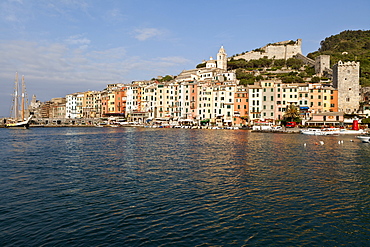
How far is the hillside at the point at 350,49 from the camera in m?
103

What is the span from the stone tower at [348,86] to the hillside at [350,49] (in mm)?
13937

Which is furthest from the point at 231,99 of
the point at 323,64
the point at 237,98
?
the point at 323,64

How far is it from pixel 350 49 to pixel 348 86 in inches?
3006

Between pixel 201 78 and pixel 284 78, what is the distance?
29756mm

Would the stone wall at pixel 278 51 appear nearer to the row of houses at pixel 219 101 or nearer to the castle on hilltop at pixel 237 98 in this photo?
the castle on hilltop at pixel 237 98

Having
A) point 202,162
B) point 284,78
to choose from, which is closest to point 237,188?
point 202,162

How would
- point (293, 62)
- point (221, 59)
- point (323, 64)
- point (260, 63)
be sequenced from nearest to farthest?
point (323, 64) < point (293, 62) < point (221, 59) < point (260, 63)

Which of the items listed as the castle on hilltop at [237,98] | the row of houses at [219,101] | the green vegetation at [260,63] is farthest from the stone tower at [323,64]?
→ the row of houses at [219,101]

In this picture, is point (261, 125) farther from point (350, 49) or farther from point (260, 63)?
point (350, 49)

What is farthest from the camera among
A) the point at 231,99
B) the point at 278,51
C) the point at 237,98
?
the point at 278,51

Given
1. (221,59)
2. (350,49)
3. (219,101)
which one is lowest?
(219,101)

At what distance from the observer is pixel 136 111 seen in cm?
10925

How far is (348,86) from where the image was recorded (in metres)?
78.5

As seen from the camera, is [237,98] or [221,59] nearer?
[237,98]
